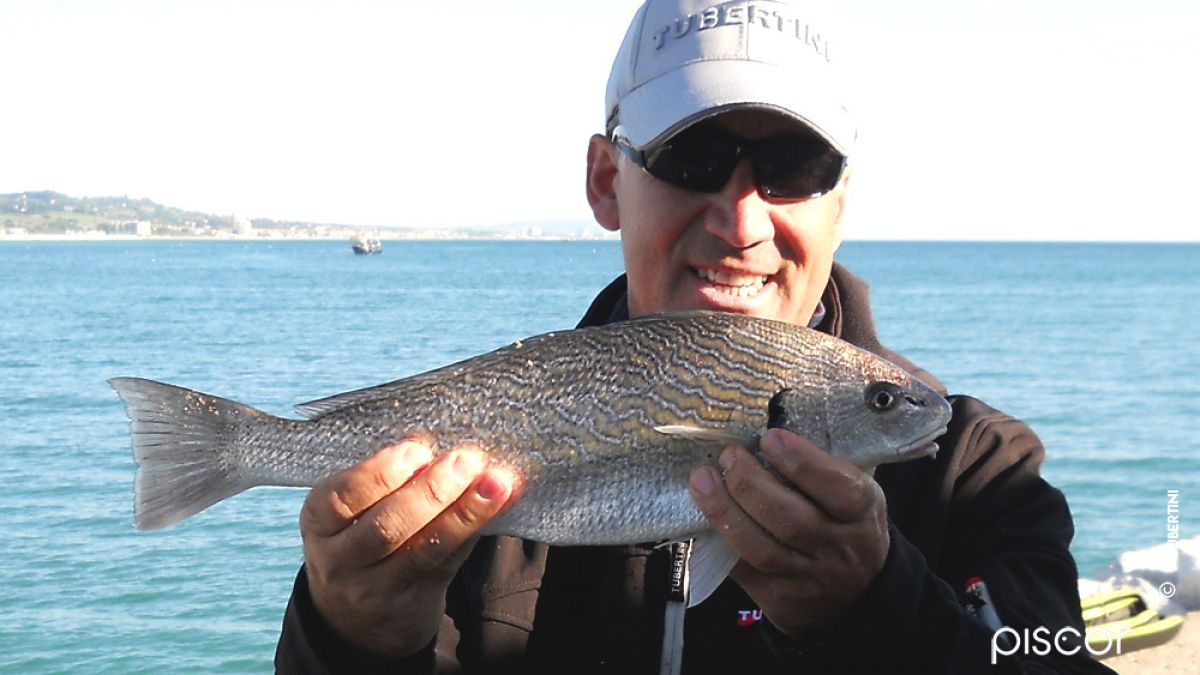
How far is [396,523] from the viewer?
2830 mm

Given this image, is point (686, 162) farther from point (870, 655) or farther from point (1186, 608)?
point (1186, 608)

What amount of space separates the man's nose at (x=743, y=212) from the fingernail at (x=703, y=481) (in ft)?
2.93

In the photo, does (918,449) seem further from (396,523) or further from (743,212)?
(396,523)

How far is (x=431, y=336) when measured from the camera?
136ft

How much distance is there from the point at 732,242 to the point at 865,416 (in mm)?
724

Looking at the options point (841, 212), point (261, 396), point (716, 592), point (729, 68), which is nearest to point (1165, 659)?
point (841, 212)

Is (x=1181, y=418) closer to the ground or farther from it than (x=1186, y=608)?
closer to the ground

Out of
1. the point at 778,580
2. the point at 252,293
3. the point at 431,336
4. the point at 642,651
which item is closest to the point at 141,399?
the point at 642,651

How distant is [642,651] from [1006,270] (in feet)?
422

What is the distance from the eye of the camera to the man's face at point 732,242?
3416 millimetres

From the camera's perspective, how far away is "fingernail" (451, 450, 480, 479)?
9.32 ft

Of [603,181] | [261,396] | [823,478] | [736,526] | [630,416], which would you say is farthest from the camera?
[261,396]

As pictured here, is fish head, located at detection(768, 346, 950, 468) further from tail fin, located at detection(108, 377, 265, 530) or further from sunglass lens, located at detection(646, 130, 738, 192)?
tail fin, located at detection(108, 377, 265, 530)

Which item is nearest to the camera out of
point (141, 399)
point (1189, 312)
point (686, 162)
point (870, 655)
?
point (870, 655)
